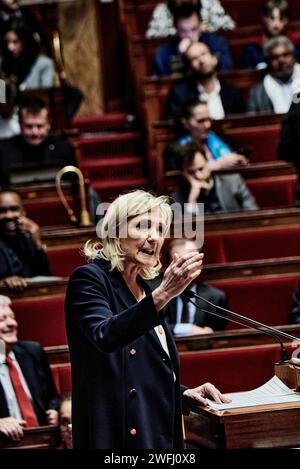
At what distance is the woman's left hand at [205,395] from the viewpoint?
103cm

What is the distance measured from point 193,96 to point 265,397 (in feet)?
5.30

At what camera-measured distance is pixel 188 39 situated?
2838mm

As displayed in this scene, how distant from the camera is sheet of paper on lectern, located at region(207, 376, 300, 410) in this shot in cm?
100

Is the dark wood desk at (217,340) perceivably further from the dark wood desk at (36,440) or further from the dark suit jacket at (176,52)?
the dark suit jacket at (176,52)

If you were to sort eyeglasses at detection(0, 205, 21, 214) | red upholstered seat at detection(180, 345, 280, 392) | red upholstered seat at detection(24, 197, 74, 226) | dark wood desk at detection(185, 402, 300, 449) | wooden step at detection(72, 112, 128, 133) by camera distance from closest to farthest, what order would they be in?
dark wood desk at detection(185, 402, 300, 449), red upholstered seat at detection(180, 345, 280, 392), eyeglasses at detection(0, 205, 21, 214), red upholstered seat at detection(24, 197, 74, 226), wooden step at detection(72, 112, 128, 133)

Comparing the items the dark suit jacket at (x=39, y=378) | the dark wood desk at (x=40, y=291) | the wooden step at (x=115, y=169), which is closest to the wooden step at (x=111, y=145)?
the wooden step at (x=115, y=169)

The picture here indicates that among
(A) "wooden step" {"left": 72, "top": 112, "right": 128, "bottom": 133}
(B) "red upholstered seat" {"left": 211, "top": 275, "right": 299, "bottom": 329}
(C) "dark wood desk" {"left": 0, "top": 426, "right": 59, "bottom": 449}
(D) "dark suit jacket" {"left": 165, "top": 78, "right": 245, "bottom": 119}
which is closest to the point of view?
(C) "dark wood desk" {"left": 0, "top": 426, "right": 59, "bottom": 449}

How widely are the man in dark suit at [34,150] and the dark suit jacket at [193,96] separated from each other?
28cm

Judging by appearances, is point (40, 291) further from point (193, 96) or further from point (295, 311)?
point (193, 96)

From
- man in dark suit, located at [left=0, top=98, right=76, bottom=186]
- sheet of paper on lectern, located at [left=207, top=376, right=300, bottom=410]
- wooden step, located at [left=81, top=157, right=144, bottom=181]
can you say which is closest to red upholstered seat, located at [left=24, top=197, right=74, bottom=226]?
man in dark suit, located at [left=0, top=98, right=76, bottom=186]

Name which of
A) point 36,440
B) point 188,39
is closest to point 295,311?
point 36,440

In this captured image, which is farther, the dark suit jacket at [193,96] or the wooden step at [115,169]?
the wooden step at [115,169]

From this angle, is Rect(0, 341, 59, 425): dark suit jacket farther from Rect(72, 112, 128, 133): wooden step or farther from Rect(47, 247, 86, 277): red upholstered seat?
Rect(72, 112, 128, 133): wooden step

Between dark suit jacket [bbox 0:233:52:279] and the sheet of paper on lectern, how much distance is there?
1.00m
